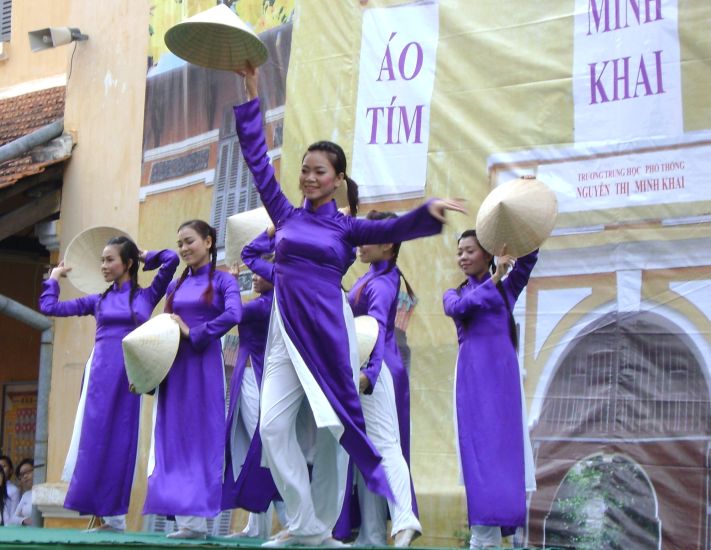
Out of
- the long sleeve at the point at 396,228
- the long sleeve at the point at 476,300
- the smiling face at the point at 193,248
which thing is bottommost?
the long sleeve at the point at 476,300

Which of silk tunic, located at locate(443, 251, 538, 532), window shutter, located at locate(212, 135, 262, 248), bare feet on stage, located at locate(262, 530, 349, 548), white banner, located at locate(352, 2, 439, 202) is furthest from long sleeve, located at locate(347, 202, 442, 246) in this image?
window shutter, located at locate(212, 135, 262, 248)

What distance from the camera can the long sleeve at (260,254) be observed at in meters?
6.39

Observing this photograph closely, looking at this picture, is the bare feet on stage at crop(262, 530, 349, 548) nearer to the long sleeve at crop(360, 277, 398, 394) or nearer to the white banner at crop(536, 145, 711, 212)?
the long sleeve at crop(360, 277, 398, 394)

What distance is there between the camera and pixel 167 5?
36.2ft

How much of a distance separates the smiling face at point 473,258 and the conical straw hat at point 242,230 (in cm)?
140

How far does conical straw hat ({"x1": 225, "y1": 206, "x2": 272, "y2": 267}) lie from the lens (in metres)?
7.34

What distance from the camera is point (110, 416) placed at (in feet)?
22.7

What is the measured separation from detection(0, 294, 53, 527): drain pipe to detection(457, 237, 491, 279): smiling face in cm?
567

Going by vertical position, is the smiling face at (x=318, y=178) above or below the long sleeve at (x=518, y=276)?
above

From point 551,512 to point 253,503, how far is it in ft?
6.05

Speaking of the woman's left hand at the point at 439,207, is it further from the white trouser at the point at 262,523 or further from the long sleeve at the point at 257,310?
the white trouser at the point at 262,523

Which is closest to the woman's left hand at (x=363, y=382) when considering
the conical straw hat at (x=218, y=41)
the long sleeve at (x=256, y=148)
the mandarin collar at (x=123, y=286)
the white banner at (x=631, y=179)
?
the long sleeve at (x=256, y=148)

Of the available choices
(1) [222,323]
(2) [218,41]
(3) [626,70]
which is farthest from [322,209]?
(3) [626,70]

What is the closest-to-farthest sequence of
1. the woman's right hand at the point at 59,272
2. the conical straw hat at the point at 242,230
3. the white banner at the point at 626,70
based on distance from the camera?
the white banner at the point at 626,70
the conical straw hat at the point at 242,230
the woman's right hand at the point at 59,272
